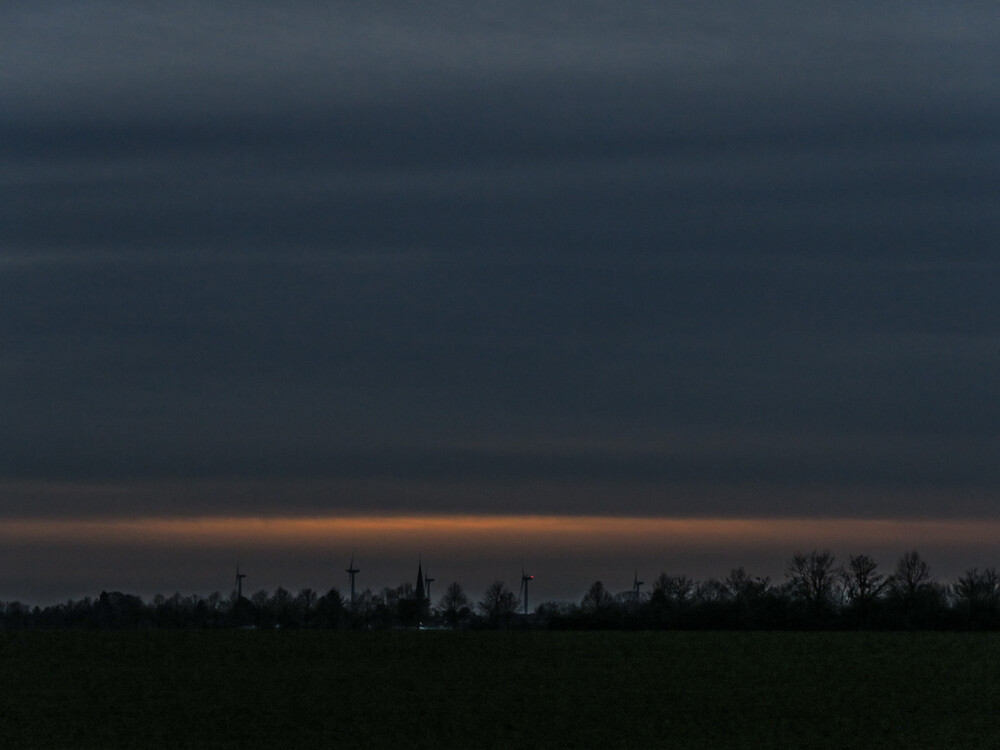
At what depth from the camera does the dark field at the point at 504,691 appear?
160 feet

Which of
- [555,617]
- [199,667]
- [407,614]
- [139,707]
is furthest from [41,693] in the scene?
[407,614]

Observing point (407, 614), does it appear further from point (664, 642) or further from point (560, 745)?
point (560, 745)

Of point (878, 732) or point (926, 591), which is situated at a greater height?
point (926, 591)

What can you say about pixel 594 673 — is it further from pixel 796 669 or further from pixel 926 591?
pixel 926 591

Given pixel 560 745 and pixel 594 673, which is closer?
pixel 560 745

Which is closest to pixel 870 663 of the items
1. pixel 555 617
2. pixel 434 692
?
pixel 434 692

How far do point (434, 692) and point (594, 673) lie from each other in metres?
10.7

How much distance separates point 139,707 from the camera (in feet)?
185

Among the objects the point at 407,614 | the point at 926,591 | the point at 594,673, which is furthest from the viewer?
the point at 407,614

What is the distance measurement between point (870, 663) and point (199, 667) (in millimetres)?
30781

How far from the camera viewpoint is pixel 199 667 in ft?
241

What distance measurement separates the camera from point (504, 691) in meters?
61.4

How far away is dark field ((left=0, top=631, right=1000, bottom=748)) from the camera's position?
48781mm

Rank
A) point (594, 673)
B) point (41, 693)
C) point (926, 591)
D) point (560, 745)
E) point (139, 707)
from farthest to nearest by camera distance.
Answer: point (926, 591) < point (594, 673) < point (41, 693) < point (139, 707) < point (560, 745)
